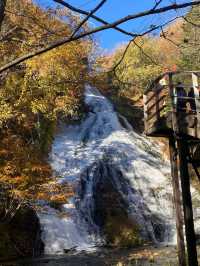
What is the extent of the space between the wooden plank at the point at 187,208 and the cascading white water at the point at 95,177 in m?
9.36

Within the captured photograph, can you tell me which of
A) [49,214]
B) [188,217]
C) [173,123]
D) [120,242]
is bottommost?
[120,242]

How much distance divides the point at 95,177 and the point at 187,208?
14544 millimetres

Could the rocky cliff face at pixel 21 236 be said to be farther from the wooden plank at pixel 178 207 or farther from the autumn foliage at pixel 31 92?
the wooden plank at pixel 178 207

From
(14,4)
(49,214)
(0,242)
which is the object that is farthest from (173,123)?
(49,214)

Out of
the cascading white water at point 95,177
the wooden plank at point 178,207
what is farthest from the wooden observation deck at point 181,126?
the cascading white water at point 95,177

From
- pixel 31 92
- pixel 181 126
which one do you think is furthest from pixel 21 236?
pixel 181 126

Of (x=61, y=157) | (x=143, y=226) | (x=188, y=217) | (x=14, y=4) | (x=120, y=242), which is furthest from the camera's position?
(x=61, y=157)

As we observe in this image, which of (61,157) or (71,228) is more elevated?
(61,157)

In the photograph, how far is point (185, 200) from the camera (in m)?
10.5

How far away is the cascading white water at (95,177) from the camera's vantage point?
20.6m

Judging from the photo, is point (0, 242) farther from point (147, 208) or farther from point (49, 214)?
point (147, 208)

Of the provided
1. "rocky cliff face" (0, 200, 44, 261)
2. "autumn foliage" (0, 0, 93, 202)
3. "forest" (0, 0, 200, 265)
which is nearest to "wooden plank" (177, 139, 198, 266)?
"forest" (0, 0, 200, 265)

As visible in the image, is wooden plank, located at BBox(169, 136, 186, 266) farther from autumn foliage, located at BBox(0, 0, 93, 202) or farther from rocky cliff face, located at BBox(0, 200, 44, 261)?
rocky cliff face, located at BBox(0, 200, 44, 261)

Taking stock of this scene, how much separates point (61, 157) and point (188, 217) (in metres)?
17.9
